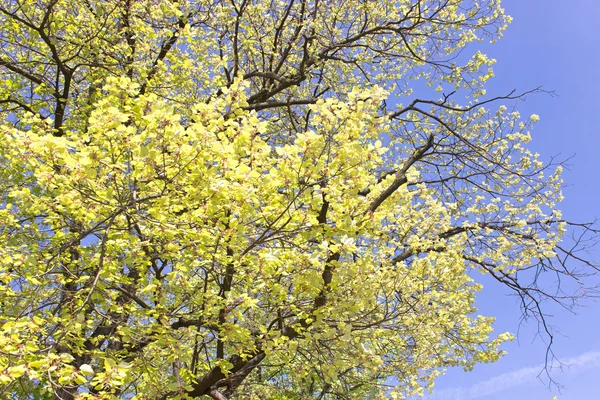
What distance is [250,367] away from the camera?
21.6 feet

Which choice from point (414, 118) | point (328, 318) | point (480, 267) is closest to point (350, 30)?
point (414, 118)

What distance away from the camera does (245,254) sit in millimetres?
5125

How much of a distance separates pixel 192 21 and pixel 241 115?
590cm

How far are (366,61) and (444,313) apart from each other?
5.61 m

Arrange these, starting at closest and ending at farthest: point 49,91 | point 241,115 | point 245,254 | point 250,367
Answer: point 241,115, point 245,254, point 250,367, point 49,91

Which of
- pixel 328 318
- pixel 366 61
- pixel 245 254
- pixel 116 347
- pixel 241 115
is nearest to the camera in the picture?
pixel 241 115

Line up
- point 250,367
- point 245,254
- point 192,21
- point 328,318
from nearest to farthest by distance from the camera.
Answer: point 245,254 < point 328,318 < point 250,367 < point 192,21

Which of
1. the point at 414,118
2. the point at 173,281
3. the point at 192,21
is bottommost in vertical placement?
the point at 173,281

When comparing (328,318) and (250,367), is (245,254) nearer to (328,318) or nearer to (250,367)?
(328,318)

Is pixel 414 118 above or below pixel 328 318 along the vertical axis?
above

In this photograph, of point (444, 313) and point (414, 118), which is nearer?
point (444, 313)

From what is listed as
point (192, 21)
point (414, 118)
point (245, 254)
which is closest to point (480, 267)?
point (414, 118)

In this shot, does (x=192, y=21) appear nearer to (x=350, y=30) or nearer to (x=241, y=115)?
(x=350, y=30)

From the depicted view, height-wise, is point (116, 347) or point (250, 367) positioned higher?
point (116, 347)
